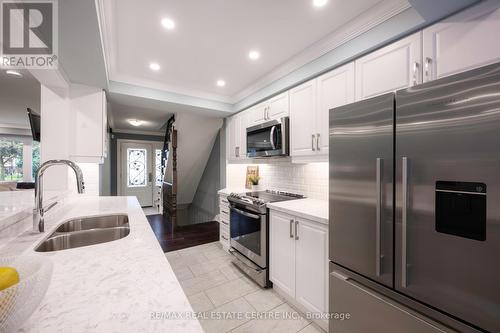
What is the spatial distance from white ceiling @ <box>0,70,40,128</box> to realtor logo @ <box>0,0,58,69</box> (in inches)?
41.5

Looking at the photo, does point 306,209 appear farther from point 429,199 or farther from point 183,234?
point 183,234

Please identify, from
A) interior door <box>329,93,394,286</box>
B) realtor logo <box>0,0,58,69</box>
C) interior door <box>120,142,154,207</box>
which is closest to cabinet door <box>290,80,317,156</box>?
interior door <box>329,93,394,286</box>

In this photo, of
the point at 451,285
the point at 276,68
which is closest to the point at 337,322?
the point at 451,285

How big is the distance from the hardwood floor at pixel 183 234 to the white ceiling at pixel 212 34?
2653 mm

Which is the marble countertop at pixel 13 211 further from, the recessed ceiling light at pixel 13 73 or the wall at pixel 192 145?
the wall at pixel 192 145

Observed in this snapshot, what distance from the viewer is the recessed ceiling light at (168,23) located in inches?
68.8

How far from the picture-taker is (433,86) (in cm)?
106

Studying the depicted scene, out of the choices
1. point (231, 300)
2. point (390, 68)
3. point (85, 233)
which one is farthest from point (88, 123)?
point (390, 68)

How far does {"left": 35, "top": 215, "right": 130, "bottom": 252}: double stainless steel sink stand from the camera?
1.24 metres

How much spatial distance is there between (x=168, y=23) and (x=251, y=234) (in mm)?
2320

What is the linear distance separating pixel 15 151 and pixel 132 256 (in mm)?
3757

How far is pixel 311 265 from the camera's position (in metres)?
1.80

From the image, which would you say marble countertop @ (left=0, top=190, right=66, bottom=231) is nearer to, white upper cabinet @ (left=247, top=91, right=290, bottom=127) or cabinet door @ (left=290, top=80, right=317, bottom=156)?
cabinet door @ (left=290, top=80, right=317, bottom=156)

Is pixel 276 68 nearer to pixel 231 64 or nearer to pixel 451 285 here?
pixel 231 64
